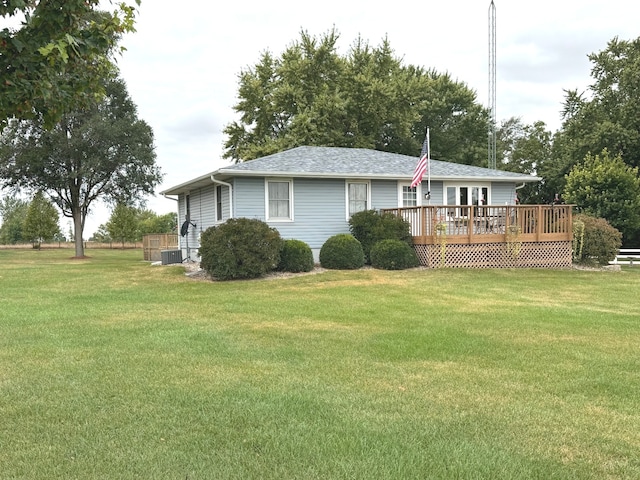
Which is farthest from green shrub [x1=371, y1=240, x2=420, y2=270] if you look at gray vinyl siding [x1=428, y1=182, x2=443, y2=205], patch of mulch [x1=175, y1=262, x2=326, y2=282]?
gray vinyl siding [x1=428, y1=182, x2=443, y2=205]

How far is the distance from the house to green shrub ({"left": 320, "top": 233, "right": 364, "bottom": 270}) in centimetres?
140

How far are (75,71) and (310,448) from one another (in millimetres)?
2859

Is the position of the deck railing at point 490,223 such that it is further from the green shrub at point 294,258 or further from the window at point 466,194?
the green shrub at point 294,258

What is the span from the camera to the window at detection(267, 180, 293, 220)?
55.0 ft

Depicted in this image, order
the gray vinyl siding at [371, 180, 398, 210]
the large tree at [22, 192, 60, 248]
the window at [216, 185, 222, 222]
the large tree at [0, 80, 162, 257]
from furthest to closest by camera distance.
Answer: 1. the large tree at [22, 192, 60, 248]
2. the large tree at [0, 80, 162, 257]
3. the gray vinyl siding at [371, 180, 398, 210]
4. the window at [216, 185, 222, 222]

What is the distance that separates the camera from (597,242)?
17094 mm

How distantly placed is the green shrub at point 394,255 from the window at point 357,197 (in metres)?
2.45

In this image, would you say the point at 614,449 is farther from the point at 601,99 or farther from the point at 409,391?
the point at 601,99

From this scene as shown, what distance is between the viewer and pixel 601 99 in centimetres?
3036

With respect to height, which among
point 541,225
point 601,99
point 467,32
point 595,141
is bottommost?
point 541,225

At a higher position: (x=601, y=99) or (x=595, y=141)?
(x=601, y=99)

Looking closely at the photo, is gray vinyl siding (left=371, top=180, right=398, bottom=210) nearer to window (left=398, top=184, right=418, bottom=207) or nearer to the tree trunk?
window (left=398, top=184, right=418, bottom=207)

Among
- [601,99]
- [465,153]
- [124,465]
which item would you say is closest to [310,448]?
[124,465]

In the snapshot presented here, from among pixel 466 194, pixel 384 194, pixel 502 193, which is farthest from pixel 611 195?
pixel 384 194
